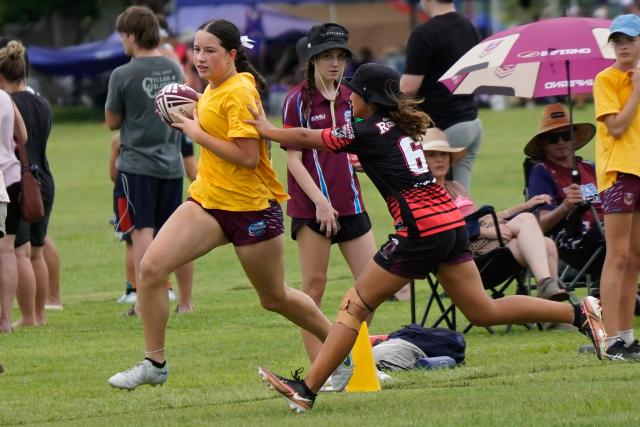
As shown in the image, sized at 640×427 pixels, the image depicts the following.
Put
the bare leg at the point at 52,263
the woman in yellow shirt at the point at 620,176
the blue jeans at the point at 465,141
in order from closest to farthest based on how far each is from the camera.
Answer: the woman in yellow shirt at the point at 620,176, the blue jeans at the point at 465,141, the bare leg at the point at 52,263

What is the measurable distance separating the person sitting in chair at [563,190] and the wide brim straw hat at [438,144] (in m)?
0.69

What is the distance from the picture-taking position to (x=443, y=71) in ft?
37.6

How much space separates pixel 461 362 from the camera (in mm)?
8867

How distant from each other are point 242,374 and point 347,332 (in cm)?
175

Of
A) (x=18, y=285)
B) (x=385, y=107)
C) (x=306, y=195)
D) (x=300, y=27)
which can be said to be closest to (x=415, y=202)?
(x=385, y=107)

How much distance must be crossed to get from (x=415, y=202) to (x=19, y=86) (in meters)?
4.80

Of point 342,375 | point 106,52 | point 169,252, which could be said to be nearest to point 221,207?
point 169,252

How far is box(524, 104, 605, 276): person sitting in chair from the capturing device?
1058cm

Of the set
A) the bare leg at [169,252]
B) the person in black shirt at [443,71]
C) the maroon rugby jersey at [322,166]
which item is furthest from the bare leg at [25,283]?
the bare leg at [169,252]

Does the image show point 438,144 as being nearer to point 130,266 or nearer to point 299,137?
point 299,137

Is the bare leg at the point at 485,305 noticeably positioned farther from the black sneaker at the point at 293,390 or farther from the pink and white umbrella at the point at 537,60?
the pink and white umbrella at the point at 537,60

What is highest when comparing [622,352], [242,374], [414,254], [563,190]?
[414,254]

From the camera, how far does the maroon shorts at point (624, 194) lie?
8273 mm

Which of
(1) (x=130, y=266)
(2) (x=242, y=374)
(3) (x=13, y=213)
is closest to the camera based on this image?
(2) (x=242, y=374)
